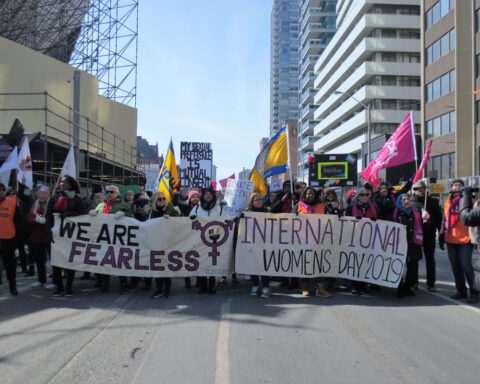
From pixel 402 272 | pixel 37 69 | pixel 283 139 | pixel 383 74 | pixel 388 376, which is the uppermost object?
pixel 383 74

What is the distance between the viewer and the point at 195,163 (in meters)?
14.9

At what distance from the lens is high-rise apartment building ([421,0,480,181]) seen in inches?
1367

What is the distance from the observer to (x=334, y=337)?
5.33m

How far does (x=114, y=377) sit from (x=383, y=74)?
180 feet

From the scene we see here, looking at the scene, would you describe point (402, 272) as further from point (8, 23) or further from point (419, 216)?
point (8, 23)

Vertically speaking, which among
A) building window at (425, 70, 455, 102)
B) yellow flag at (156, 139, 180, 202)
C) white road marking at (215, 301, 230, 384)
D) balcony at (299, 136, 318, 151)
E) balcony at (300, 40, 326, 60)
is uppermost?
balcony at (300, 40, 326, 60)

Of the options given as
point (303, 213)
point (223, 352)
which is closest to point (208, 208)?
point (303, 213)

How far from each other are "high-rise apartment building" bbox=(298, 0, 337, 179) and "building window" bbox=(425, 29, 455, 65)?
132 feet

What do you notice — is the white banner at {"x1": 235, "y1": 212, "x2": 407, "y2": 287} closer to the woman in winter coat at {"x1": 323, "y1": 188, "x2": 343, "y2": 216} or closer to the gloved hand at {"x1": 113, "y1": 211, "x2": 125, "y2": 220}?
the woman in winter coat at {"x1": 323, "y1": 188, "x2": 343, "y2": 216}

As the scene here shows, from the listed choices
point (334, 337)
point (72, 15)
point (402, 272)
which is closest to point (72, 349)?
point (334, 337)

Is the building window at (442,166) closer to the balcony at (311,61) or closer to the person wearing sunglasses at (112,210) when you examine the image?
the person wearing sunglasses at (112,210)

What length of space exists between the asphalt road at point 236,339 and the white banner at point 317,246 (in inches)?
18.8

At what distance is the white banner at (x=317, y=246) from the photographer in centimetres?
775

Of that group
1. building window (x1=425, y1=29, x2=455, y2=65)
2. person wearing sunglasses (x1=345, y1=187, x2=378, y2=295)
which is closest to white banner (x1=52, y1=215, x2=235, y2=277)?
person wearing sunglasses (x1=345, y1=187, x2=378, y2=295)
